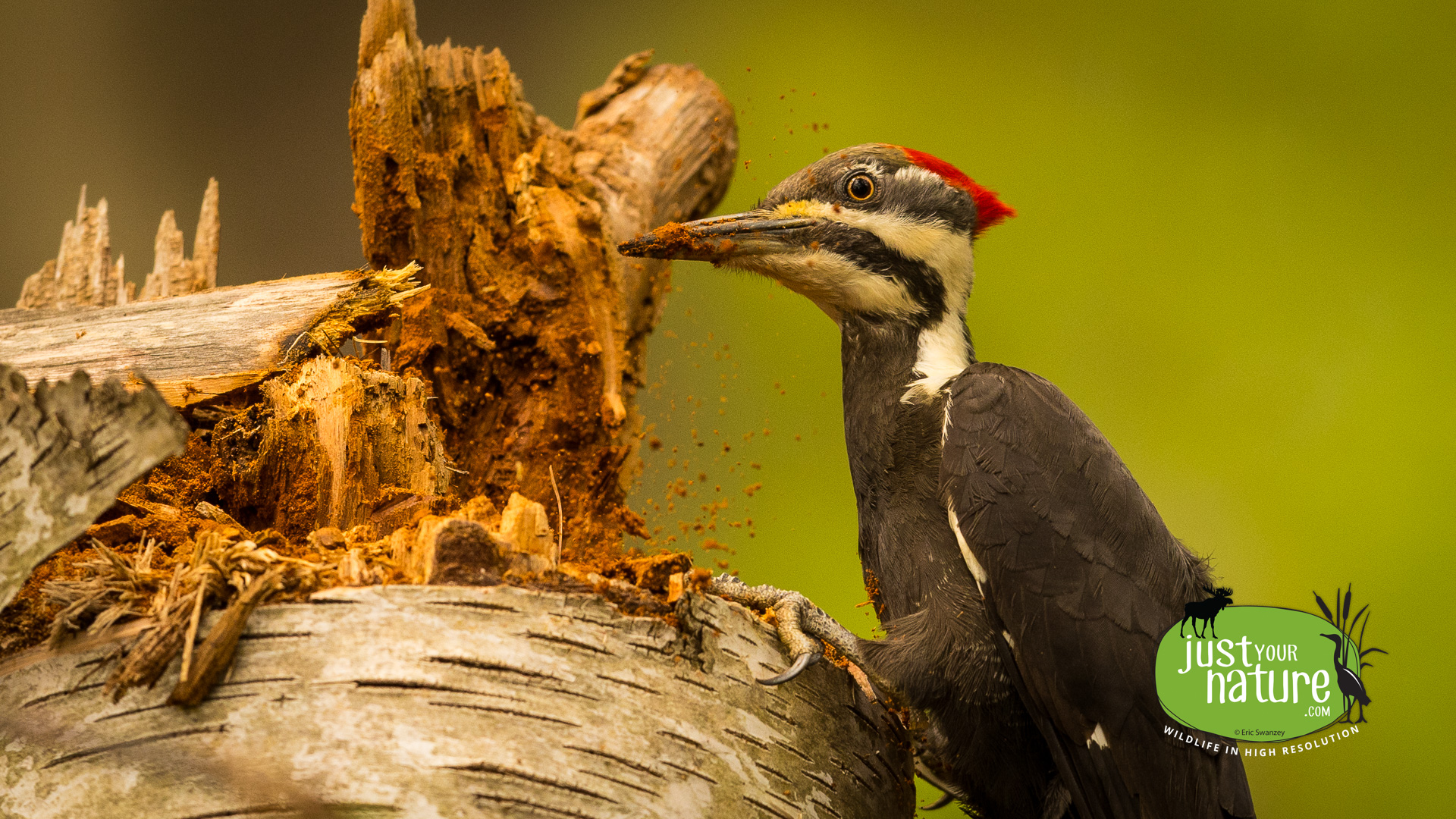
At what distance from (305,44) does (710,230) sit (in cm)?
218

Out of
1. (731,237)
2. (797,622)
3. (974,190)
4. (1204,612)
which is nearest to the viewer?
(797,622)

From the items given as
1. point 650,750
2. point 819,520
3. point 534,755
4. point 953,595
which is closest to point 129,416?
point 534,755

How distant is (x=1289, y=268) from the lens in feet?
9.51

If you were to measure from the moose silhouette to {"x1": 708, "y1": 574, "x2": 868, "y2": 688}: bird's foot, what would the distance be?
56 cm

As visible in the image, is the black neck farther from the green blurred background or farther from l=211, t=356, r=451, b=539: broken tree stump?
the green blurred background

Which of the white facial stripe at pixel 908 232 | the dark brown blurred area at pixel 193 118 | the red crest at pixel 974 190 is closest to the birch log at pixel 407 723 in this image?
the white facial stripe at pixel 908 232

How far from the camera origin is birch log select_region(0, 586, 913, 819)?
0.88m

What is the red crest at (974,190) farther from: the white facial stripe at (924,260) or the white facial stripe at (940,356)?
the white facial stripe at (940,356)

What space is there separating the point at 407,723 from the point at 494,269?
46.8 inches

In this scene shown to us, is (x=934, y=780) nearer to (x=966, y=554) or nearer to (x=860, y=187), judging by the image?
(x=966, y=554)

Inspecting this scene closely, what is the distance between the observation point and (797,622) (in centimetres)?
130

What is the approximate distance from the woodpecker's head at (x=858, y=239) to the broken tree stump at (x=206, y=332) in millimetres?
499

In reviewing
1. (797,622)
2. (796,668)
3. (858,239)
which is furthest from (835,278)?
(796,668)

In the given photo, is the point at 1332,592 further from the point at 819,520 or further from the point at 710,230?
the point at 710,230
